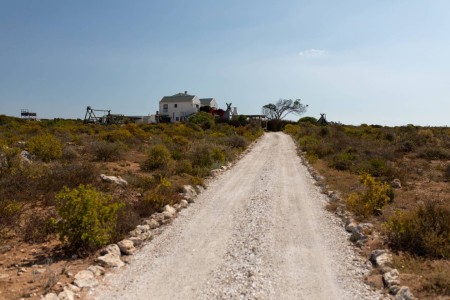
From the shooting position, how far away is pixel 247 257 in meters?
7.14

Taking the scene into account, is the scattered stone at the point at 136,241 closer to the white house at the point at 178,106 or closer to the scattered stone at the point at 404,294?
the scattered stone at the point at 404,294

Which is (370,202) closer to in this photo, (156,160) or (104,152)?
(156,160)

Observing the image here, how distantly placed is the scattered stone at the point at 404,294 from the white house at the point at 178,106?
69869 mm

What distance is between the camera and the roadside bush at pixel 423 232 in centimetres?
674

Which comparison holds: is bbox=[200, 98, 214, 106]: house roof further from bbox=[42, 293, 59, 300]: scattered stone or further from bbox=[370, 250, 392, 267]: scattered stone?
bbox=[42, 293, 59, 300]: scattered stone

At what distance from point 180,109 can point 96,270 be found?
233ft

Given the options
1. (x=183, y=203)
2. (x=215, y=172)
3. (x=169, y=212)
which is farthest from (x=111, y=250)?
(x=215, y=172)

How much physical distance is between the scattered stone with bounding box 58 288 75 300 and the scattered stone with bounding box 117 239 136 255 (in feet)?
6.43

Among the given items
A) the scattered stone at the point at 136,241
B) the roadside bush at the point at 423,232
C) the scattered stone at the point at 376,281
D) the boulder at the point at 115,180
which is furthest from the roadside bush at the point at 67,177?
the roadside bush at the point at 423,232

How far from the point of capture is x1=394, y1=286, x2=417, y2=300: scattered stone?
17.1 ft

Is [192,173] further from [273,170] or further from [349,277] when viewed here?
[349,277]

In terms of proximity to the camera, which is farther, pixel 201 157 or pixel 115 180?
pixel 201 157

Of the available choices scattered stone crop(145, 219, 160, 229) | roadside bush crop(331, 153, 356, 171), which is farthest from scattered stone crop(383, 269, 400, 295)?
roadside bush crop(331, 153, 356, 171)

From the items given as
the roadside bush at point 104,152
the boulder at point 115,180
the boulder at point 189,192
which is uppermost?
the roadside bush at point 104,152
